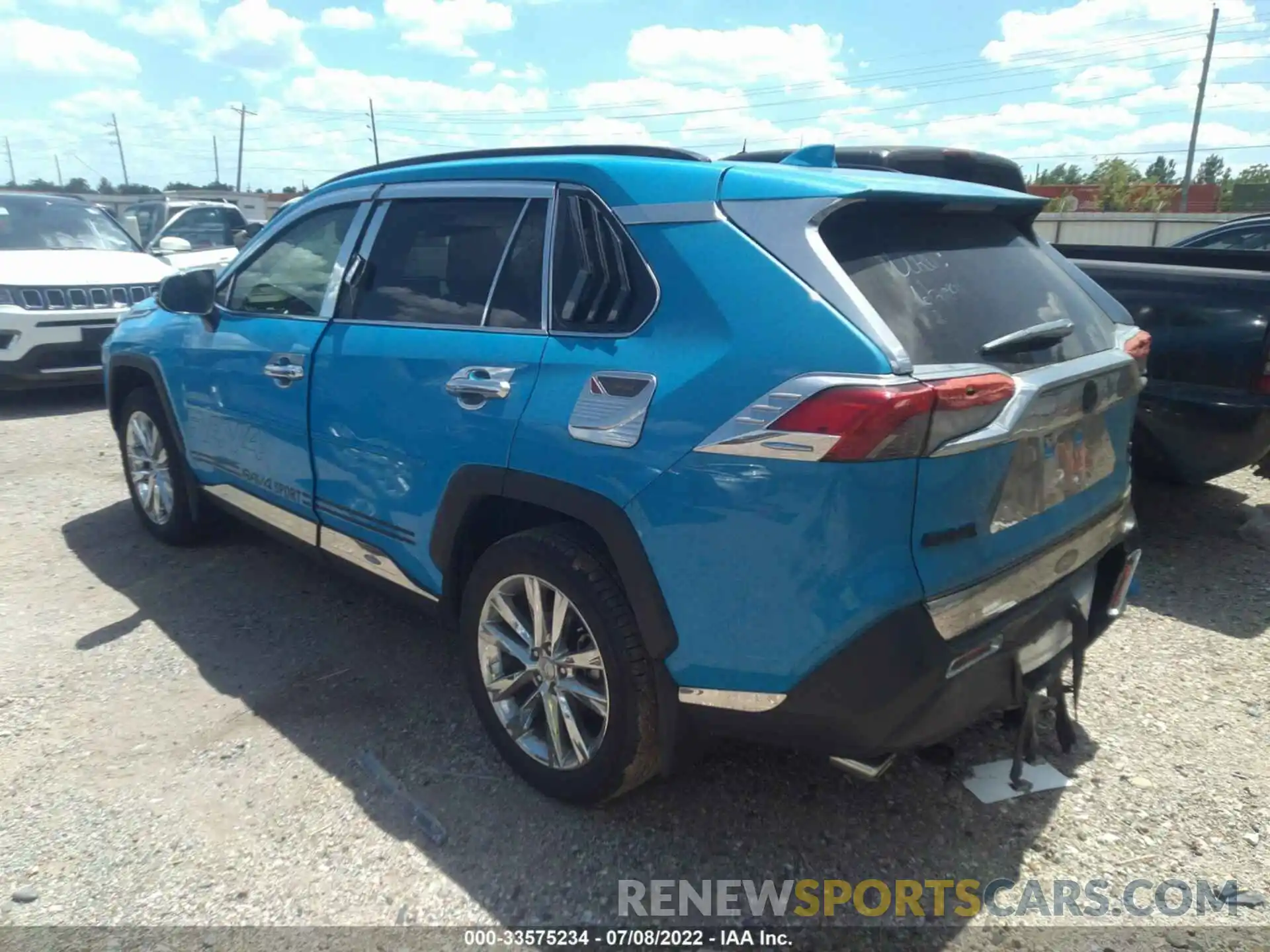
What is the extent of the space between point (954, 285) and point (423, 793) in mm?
2124

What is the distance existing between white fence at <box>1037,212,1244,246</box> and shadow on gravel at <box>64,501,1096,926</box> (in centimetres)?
2366

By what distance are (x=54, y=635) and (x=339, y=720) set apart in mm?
1593

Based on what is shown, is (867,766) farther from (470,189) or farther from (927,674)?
(470,189)

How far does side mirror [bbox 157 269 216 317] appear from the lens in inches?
160

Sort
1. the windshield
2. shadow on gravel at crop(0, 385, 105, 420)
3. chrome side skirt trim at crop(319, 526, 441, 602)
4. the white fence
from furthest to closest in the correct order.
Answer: the white fence
the windshield
shadow on gravel at crop(0, 385, 105, 420)
chrome side skirt trim at crop(319, 526, 441, 602)

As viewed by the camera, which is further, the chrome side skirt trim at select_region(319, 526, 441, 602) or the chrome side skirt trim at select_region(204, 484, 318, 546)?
the chrome side skirt trim at select_region(204, 484, 318, 546)

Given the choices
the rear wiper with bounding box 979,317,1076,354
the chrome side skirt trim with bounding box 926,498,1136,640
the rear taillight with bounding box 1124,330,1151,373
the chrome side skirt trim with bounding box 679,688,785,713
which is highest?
the rear wiper with bounding box 979,317,1076,354

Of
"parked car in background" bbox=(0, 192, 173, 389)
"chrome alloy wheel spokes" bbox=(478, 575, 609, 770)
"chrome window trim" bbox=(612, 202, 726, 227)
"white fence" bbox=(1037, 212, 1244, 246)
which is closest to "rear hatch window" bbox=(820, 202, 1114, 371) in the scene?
"chrome window trim" bbox=(612, 202, 726, 227)

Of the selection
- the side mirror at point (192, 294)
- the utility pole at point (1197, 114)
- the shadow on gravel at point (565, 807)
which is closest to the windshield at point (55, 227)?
the side mirror at point (192, 294)

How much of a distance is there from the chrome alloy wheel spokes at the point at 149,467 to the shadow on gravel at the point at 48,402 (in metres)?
4.08

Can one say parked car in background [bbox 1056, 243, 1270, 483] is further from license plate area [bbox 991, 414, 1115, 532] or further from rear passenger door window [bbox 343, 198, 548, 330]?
rear passenger door window [bbox 343, 198, 548, 330]

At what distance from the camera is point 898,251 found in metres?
2.27

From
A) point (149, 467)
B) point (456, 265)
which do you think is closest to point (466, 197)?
point (456, 265)

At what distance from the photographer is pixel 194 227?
1391 cm
